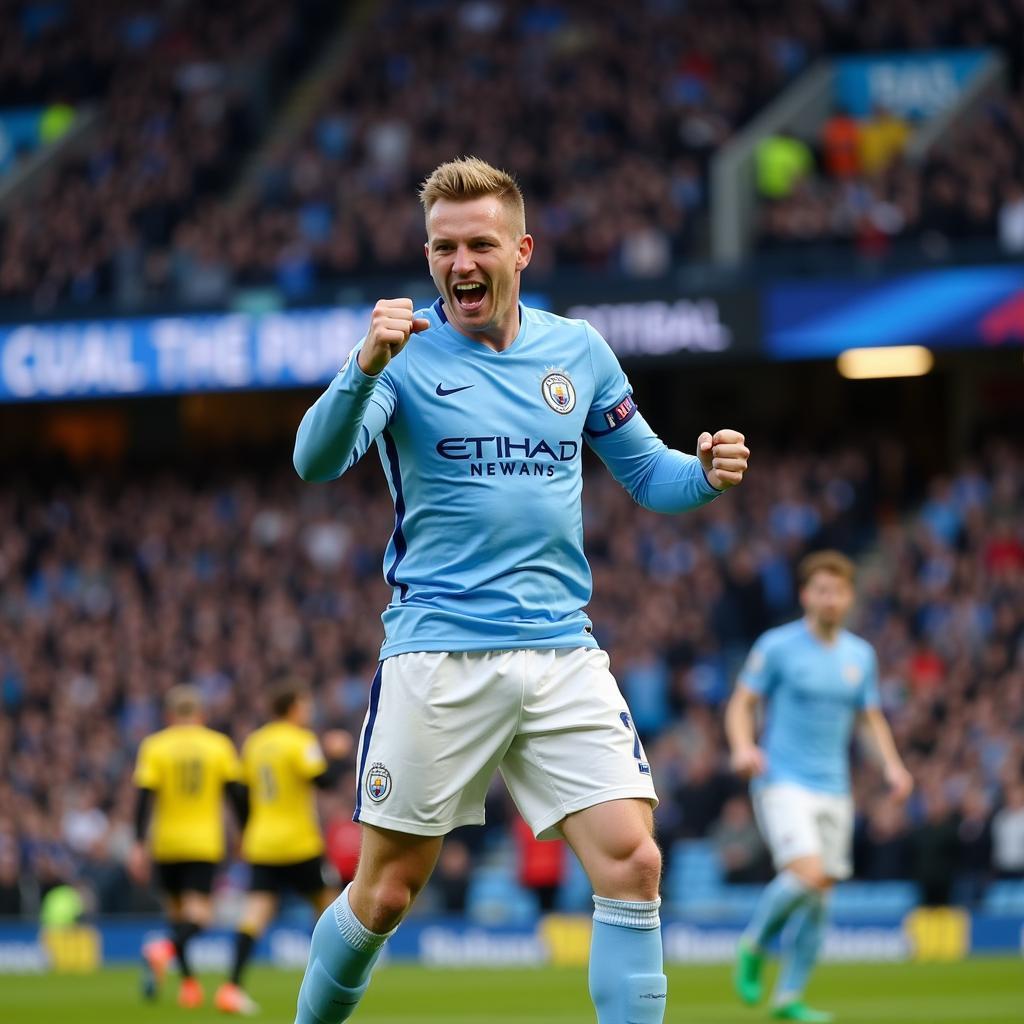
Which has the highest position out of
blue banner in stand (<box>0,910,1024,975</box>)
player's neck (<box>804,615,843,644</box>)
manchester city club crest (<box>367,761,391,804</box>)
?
player's neck (<box>804,615,843,644</box>)

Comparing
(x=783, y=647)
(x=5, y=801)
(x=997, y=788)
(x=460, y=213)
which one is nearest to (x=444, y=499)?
(x=460, y=213)

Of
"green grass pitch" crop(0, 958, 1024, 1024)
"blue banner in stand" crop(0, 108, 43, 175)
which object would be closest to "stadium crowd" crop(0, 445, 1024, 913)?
"green grass pitch" crop(0, 958, 1024, 1024)

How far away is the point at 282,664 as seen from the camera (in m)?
23.5

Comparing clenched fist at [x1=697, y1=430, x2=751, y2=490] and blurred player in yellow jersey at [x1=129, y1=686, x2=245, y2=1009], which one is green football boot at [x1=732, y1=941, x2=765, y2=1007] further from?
clenched fist at [x1=697, y1=430, x2=751, y2=490]

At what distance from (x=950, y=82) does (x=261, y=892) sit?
630 inches

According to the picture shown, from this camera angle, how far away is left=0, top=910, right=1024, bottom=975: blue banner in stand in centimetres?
1680

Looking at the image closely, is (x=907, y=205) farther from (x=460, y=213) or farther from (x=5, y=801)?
(x=460, y=213)

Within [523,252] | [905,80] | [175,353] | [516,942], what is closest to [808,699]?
[523,252]

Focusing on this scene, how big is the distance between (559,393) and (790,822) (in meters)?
5.64

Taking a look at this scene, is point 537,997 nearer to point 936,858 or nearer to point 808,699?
point 808,699

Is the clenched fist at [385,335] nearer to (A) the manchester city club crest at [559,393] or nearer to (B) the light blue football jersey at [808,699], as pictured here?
(A) the manchester city club crest at [559,393]

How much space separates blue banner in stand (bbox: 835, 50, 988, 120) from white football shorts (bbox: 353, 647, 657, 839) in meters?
20.9

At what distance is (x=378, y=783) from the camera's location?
5945 millimetres

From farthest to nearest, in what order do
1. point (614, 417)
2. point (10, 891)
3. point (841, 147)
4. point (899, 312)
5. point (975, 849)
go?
point (841, 147)
point (899, 312)
point (10, 891)
point (975, 849)
point (614, 417)
